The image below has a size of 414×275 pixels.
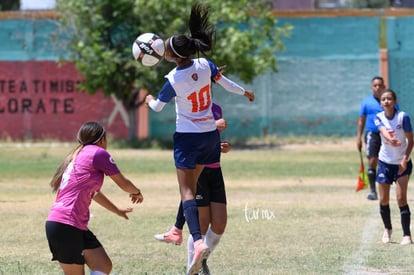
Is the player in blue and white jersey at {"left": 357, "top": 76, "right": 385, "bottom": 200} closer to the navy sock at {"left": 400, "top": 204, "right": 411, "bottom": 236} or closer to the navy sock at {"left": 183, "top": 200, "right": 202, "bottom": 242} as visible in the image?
the navy sock at {"left": 400, "top": 204, "right": 411, "bottom": 236}

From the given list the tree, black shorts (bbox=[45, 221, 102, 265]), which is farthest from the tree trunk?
black shorts (bbox=[45, 221, 102, 265])

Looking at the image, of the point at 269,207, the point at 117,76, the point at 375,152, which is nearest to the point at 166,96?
the point at 269,207

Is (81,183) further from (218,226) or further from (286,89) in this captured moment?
(286,89)

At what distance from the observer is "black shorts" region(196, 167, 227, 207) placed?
9453mm

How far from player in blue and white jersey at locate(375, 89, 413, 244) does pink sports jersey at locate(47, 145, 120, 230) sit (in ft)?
16.8

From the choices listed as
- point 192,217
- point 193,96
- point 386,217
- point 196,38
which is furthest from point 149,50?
point 386,217

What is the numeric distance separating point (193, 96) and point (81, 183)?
6.17 feet

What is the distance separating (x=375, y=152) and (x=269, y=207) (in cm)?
246

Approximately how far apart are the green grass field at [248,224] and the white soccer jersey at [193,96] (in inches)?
60.1

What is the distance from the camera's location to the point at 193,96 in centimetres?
907

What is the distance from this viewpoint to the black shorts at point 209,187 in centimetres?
945

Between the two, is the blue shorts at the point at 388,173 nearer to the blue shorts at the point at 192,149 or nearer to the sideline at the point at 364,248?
the sideline at the point at 364,248

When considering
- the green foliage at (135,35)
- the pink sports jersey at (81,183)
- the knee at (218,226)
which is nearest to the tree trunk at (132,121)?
the green foliage at (135,35)

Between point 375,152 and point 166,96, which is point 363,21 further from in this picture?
point 166,96
